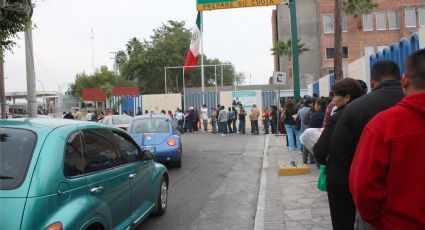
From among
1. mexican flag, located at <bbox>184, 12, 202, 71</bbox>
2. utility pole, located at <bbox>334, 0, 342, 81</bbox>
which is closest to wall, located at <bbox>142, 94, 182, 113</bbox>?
mexican flag, located at <bbox>184, 12, 202, 71</bbox>

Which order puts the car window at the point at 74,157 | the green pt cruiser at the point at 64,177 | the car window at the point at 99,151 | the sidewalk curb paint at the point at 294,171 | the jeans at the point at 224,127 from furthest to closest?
1. the jeans at the point at 224,127
2. the sidewalk curb paint at the point at 294,171
3. the car window at the point at 99,151
4. the car window at the point at 74,157
5. the green pt cruiser at the point at 64,177

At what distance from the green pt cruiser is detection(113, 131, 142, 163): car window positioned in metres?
0.03

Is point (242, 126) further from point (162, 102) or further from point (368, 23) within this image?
point (368, 23)

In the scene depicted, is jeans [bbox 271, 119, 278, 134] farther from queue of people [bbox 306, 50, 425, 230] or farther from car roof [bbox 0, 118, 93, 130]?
queue of people [bbox 306, 50, 425, 230]

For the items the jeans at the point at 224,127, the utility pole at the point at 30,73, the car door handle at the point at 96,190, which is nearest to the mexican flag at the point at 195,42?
the jeans at the point at 224,127

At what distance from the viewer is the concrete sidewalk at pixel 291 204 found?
5965 millimetres

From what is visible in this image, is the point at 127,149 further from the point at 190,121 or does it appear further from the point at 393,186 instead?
the point at 190,121

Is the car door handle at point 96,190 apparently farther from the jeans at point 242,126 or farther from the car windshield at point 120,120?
the jeans at point 242,126

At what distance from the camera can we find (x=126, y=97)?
3453cm

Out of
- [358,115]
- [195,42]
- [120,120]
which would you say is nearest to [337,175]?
[358,115]

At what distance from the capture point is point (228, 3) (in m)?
14.3

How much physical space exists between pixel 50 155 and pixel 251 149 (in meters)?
13.0

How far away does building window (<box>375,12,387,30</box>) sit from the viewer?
47.3 meters

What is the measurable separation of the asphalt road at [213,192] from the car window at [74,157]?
2.42m
